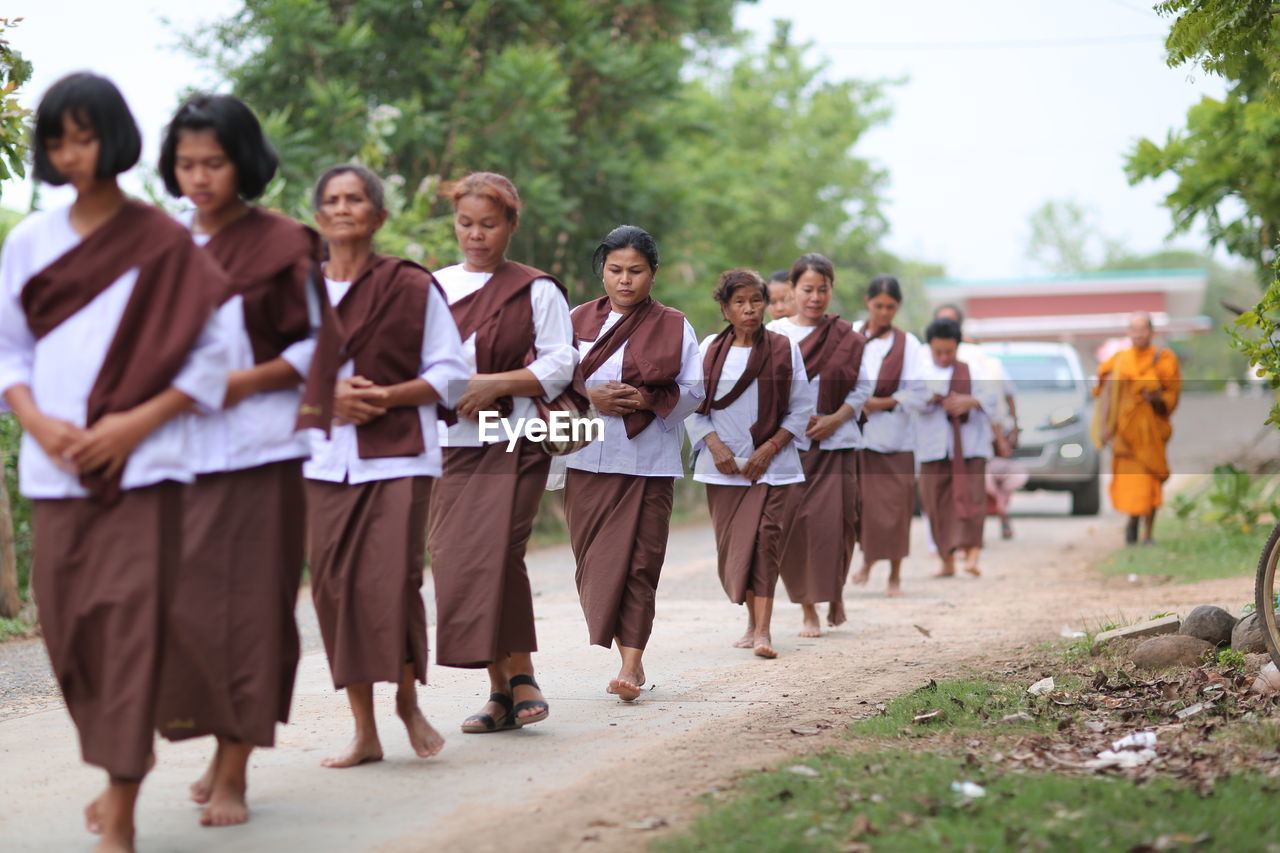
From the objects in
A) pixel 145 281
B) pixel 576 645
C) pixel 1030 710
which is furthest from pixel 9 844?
pixel 576 645

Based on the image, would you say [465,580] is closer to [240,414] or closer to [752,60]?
[240,414]

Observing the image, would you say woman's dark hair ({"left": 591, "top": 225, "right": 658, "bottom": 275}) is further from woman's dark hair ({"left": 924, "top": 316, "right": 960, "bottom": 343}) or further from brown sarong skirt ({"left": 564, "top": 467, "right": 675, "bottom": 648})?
woman's dark hair ({"left": 924, "top": 316, "right": 960, "bottom": 343})

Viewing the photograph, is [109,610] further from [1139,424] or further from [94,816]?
[1139,424]

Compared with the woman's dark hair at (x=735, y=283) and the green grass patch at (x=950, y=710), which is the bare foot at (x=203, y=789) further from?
the woman's dark hair at (x=735, y=283)

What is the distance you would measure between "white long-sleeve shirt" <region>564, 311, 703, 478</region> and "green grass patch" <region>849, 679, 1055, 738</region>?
1.54 m

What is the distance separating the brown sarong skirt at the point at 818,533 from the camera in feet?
32.5

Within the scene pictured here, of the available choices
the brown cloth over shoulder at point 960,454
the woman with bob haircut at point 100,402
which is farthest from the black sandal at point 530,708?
the brown cloth over shoulder at point 960,454

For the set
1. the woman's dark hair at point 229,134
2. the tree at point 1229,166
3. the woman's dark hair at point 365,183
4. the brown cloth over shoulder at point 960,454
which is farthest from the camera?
the brown cloth over shoulder at point 960,454

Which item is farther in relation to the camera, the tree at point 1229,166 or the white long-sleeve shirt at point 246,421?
the tree at point 1229,166

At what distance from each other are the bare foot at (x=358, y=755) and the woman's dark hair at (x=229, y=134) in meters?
1.99

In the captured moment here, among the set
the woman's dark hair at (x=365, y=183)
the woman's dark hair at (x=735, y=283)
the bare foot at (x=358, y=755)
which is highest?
the woman's dark hair at (x=365, y=183)

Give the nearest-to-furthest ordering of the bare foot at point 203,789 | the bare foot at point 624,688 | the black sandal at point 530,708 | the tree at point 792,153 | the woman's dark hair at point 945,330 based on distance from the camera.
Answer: the bare foot at point 203,789
the black sandal at point 530,708
the bare foot at point 624,688
the woman's dark hair at point 945,330
the tree at point 792,153

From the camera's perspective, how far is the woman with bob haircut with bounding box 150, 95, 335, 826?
15.3 feet

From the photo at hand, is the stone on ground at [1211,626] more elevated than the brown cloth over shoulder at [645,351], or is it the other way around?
the brown cloth over shoulder at [645,351]
